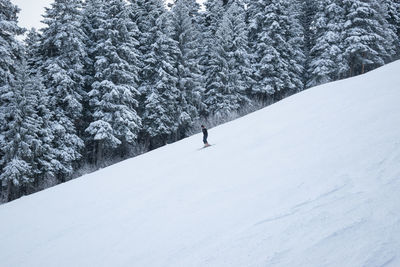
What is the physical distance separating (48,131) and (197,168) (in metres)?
14.3

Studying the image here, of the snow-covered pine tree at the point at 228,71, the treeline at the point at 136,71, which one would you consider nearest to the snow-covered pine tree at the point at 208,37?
the treeline at the point at 136,71

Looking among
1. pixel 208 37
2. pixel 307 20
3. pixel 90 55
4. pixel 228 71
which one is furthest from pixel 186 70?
pixel 307 20

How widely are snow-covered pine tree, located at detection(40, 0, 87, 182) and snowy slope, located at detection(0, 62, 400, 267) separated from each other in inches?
410

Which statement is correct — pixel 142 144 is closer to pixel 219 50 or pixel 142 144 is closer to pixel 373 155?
pixel 219 50

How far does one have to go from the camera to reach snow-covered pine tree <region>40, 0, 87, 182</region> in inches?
706

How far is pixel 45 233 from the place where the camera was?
5672 mm

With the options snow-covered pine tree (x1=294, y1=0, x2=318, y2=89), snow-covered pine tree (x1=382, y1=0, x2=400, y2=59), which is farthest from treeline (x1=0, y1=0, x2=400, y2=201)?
snow-covered pine tree (x1=382, y1=0, x2=400, y2=59)

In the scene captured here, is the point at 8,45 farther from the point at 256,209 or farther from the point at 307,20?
the point at 307,20

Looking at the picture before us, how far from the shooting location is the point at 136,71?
2159cm

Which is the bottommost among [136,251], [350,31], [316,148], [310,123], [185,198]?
[136,251]

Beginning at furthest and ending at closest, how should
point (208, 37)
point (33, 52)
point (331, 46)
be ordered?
point (208, 37), point (331, 46), point (33, 52)

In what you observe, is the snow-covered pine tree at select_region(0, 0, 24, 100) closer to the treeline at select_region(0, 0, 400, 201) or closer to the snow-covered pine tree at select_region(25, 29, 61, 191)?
the treeline at select_region(0, 0, 400, 201)

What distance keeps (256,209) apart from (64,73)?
63.1ft

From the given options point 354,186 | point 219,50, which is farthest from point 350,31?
point 354,186
